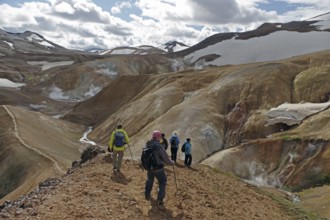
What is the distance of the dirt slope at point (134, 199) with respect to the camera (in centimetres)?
1378

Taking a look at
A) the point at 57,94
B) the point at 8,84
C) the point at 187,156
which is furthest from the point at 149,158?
the point at 8,84

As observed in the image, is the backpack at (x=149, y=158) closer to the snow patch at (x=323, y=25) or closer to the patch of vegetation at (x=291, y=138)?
the patch of vegetation at (x=291, y=138)

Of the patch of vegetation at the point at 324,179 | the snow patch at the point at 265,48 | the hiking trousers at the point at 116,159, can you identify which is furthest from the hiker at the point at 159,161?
the snow patch at the point at 265,48

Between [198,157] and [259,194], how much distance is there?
119ft

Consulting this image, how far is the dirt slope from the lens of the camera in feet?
45.2

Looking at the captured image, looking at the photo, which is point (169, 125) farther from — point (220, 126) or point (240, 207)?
point (240, 207)

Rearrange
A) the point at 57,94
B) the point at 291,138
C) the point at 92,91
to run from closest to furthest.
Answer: the point at 291,138, the point at 57,94, the point at 92,91

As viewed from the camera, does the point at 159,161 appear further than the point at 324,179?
No

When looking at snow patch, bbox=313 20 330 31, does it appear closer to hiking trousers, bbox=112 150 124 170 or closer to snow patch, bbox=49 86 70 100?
snow patch, bbox=49 86 70 100

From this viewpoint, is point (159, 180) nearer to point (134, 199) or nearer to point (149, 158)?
point (149, 158)

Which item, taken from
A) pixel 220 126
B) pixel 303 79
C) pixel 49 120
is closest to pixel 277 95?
pixel 303 79

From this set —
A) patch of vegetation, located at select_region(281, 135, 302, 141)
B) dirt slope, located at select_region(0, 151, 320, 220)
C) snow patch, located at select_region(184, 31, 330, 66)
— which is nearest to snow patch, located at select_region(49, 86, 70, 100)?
snow patch, located at select_region(184, 31, 330, 66)

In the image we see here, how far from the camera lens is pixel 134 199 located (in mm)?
15484

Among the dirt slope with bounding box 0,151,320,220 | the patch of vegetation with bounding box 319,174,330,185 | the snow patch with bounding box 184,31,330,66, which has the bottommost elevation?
the patch of vegetation with bounding box 319,174,330,185
